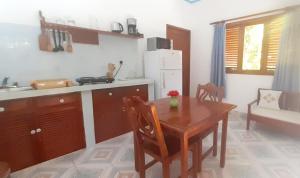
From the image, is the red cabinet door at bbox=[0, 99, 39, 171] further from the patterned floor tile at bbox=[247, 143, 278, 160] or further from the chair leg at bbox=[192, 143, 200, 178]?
the patterned floor tile at bbox=[247, 143, 278, 160]

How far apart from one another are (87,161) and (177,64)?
2.30 meters

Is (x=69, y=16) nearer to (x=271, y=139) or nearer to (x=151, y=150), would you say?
(x=151, y=150)

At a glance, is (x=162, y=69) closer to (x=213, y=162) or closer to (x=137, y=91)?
(x=137, y=91)

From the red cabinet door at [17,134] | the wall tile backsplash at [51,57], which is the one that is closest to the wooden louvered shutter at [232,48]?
the wall tile backsplash at [51,57]

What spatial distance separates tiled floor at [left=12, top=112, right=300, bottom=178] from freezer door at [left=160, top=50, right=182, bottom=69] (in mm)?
1471

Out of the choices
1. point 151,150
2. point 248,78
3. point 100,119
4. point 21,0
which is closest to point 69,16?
point 21,0

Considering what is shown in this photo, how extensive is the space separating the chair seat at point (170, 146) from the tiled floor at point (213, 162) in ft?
1.48

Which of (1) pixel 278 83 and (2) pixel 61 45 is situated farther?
(1) pixel 278 83

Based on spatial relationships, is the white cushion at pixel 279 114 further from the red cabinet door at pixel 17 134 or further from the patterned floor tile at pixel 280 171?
the red cabinet door at pixel 17 134

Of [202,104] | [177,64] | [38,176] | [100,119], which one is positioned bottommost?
[38,176]

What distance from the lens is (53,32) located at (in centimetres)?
229

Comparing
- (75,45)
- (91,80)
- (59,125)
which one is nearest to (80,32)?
(75,45)

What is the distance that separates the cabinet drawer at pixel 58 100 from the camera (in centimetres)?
184

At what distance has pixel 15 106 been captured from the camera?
67.0 inches
